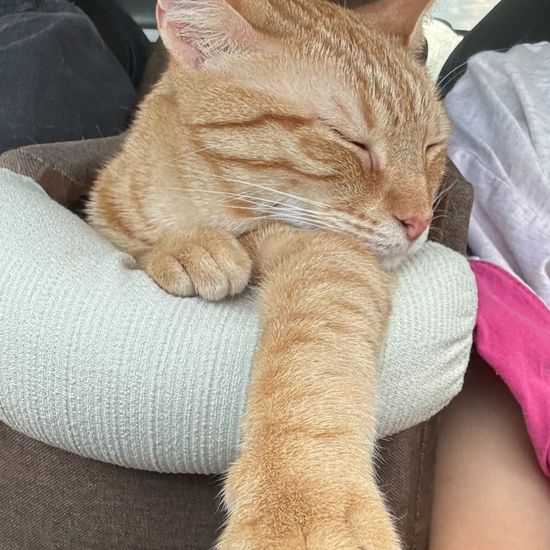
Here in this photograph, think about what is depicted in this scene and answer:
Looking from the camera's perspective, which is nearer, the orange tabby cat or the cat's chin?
the orange tabby cat

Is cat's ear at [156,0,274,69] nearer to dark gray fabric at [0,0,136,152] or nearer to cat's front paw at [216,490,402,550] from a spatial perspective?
dark gray fabric at [0,0,136,152]

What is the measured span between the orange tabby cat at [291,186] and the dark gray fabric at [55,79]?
0.34m

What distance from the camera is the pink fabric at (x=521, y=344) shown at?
0.91 m

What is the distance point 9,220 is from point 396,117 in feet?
1.88

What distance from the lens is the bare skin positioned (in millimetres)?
933

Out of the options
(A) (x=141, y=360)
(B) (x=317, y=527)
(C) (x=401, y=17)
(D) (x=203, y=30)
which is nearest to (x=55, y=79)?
(D) (x=203, y=30)

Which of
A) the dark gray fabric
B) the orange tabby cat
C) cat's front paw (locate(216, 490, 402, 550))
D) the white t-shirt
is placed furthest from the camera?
the dark gray fabric

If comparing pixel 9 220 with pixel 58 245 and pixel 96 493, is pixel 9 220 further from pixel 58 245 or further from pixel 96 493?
pixel 96 493

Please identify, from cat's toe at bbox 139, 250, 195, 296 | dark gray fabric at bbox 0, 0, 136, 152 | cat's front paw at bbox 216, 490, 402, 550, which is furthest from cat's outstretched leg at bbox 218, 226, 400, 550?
dark gray fabric at bbox 0, 0, 136, 152

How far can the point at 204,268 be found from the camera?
2.86ft

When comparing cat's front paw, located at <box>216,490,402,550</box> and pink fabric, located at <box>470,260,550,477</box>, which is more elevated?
cat's front paw, located at <box>216,490,402,550</box>

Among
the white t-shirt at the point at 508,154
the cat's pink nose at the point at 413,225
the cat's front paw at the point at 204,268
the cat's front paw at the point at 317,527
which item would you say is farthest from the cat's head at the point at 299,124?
the cat's front paw at the point at 317,527

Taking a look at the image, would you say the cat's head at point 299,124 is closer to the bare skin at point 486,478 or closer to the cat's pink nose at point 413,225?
the cat's pink nose at point 413,225

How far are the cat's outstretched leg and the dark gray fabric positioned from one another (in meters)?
0.75
